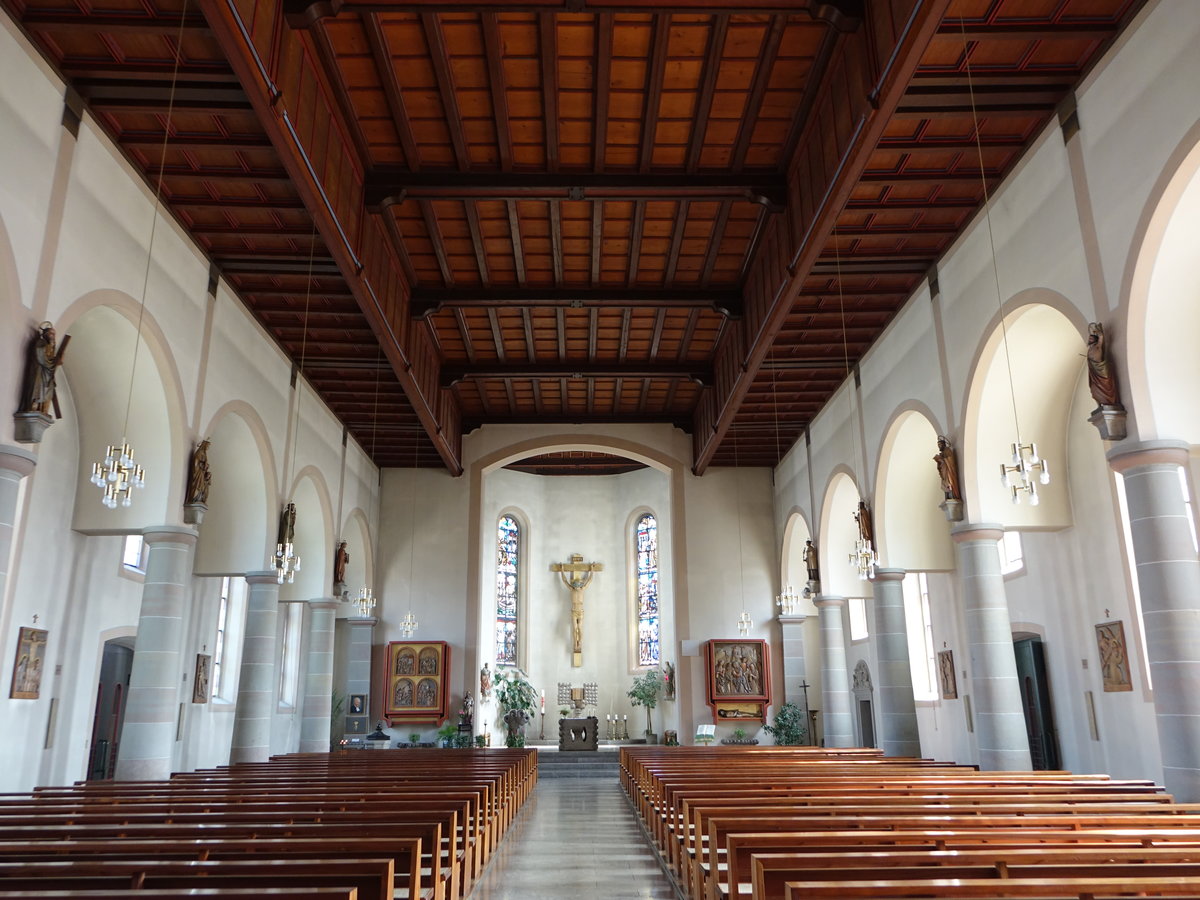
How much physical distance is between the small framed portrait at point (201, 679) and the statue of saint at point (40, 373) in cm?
859

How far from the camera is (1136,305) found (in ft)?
24.7

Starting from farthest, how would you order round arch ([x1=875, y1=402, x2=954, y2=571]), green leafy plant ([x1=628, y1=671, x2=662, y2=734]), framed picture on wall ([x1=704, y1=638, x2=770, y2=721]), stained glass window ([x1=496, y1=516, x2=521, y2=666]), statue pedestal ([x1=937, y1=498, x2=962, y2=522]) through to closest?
stained glass window ([x1=496, y1=516, x2=521, y2=666])
green leafy plant ([x1=628, y1=671, x2=662, y2=734])
framed picture on wall ([x1=704, y1=638, x2=770, y2=721])
round arch ([x1=875, y1=402, x2=954, y2=571])
statue pedestal ([x1=937, y1=498, x2=962, y2=522])

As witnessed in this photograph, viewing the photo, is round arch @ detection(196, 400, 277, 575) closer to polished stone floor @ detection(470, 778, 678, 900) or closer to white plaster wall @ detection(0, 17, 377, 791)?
white plaster wall @ detection(0, 17, 377, 791)

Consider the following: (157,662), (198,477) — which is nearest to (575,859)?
(157,662)

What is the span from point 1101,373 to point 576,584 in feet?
65.1

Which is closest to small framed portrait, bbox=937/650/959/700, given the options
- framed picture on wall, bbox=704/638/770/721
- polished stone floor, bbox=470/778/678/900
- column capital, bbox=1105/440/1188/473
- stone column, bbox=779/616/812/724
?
stone column, bbox=779/616/812/724

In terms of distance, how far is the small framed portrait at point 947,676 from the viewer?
15086 millimetres

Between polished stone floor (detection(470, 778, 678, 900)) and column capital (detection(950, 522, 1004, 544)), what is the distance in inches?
204

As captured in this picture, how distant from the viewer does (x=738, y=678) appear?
65.3 ft

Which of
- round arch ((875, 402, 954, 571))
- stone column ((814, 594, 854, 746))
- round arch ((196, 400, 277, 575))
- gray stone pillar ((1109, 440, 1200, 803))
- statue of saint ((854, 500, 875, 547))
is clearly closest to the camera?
gray stone pillar ((1109, 440, 1200, 803))

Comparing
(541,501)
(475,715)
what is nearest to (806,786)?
(475,715)

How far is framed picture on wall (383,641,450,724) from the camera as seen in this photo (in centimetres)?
1973

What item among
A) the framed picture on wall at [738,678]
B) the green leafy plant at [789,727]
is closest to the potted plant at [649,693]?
the framed picture on wall at [738,678]

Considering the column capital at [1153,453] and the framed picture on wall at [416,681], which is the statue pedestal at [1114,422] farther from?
the framed picture on wall at [416,681]
